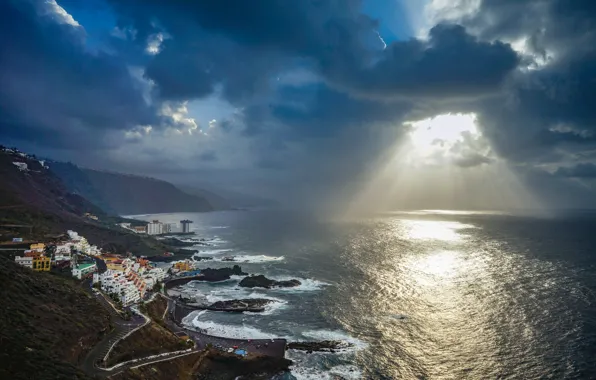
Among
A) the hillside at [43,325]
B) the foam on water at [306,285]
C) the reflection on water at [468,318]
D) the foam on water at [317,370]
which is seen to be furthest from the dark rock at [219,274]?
the foam on water at [317,370]

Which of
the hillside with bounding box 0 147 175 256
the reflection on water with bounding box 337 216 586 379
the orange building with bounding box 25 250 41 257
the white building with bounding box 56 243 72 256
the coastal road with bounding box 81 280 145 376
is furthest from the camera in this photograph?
the hillside with bounding box 0 147 175 256

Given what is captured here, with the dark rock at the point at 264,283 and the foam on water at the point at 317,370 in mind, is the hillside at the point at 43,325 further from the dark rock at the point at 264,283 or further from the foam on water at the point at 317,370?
the dark rock at the point at 264,283

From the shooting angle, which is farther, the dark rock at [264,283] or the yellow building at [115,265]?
the dark rock at [264,283]

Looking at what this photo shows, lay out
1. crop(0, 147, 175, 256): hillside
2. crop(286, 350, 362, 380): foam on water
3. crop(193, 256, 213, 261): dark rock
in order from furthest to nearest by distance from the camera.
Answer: crop(193, 256, 213, 261): dark rock → crop(0, 147, 175, 256): hillside → crop(286, 350, 362, 380): foam on water

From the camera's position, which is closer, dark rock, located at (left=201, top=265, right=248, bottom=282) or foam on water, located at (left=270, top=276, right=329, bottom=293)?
foam on water, located at (left=270, top=276, right=329, bottom=293)

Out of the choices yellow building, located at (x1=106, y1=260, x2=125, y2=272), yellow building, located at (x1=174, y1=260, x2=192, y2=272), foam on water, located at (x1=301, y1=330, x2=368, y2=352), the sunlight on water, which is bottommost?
foam on water, located at (x1=301, y1=330, x2=368, y2=352)

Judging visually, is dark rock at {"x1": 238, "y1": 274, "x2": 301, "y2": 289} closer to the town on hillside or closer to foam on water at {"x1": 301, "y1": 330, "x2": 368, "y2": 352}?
the town on hillside

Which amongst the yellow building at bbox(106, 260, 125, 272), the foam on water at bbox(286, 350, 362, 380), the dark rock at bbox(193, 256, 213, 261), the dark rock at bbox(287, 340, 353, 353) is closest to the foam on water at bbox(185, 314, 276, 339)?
the dark rock at bbox(287, 340, 353, 353)

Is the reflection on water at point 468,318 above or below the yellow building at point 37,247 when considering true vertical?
below
